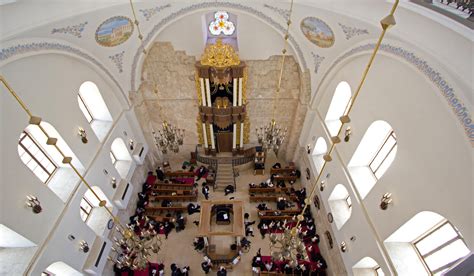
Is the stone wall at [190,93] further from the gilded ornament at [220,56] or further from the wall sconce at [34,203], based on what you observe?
the wall sconce at [34,203]

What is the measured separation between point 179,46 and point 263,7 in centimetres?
367

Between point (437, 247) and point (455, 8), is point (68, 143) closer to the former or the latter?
point (455, 8)

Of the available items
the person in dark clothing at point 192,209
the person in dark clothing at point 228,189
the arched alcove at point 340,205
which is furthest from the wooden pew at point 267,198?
the arched alcove at point 340,205

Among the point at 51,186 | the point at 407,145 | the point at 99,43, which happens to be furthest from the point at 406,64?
the point at 51,186

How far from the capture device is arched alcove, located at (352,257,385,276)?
8.27 metres

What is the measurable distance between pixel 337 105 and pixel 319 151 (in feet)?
7.95

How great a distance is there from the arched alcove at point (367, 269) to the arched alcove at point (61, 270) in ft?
27.6

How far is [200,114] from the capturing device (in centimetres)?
1253

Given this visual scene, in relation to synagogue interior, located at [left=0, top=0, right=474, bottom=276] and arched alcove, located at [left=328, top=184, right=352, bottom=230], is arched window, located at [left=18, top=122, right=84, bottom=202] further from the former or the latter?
arched alcove, located at [left=328, top=184, right=352, bottom=230]

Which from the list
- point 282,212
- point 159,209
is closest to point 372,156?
point 282,212

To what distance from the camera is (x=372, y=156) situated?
8469 mm

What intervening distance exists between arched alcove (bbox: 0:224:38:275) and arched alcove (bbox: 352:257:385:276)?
8829 millimetres

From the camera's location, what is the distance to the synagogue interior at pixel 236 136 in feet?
18.4

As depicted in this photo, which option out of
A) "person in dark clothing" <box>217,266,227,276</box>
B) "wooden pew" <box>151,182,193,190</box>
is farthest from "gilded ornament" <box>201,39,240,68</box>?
"person in dark clothing" <box>217,266,227,276</box>
